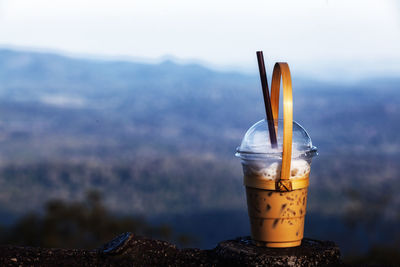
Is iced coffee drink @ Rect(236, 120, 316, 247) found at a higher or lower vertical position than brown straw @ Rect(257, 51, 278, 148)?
lower

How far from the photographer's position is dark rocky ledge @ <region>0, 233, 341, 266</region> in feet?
11.3

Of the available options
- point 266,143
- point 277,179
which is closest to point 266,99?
point 266,143

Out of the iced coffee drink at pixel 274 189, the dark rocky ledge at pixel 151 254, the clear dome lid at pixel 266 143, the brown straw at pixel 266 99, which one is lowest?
the dark rocky ledge at pixel 151 254

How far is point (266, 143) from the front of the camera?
345 cm

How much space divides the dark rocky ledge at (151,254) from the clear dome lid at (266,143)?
0.61m

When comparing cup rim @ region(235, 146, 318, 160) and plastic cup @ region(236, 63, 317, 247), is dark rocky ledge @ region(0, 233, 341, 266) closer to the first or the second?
plastic cup @ region(236, 63, 317, 247)

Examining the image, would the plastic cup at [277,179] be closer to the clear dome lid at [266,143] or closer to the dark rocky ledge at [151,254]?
the clear dome lid at [266,143]

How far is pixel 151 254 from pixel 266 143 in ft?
3.56

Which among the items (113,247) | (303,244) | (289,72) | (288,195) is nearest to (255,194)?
(288,195)

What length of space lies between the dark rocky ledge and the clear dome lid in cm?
61

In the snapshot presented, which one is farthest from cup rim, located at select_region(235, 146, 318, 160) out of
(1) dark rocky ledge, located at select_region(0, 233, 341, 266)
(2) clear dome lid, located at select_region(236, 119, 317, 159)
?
(1) dark rocky ledge, located at select_region(0, 233, 341, 266)

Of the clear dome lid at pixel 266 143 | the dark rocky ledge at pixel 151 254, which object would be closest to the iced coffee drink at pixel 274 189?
the clear dome lid at pixel 266 143

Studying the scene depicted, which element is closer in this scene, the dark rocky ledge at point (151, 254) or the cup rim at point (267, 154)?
the cup rim at point (267, 154)

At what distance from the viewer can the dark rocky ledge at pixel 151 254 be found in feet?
11.3
